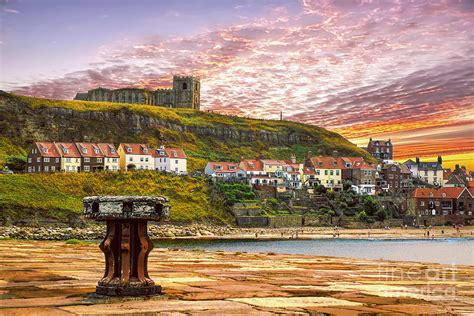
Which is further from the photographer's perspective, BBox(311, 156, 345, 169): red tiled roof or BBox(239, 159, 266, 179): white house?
BBox(311, 156, 345, 169): red tiled roof

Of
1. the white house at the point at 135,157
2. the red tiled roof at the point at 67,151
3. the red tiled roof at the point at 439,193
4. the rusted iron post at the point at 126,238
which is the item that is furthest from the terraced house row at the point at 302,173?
the rusted iron post at the point at 126,238

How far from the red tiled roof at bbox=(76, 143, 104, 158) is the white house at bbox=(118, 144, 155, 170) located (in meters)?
4.74

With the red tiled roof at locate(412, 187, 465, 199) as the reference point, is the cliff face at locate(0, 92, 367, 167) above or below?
above

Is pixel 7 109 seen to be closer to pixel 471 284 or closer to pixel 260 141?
pixel 260 141

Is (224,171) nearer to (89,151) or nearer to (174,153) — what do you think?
(174,153)

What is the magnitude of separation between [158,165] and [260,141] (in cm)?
7045

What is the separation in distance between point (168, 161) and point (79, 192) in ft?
97.8

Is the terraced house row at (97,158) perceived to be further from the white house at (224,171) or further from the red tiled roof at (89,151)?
the white house at (224,171)

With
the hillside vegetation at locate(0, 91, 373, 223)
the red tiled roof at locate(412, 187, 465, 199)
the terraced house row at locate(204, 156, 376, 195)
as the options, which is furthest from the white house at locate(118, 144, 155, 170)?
the red tiled roof at locate(412, 187, 465, 199)

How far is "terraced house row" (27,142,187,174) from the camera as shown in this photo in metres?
106

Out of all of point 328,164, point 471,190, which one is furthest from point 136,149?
point 471,190

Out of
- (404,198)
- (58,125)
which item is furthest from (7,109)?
(404,198)

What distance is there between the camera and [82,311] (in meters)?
8.16

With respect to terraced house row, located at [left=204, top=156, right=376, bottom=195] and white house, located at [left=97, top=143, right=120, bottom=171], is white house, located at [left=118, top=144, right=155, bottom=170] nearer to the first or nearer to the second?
white house, located at [left=97, top=143, right=120, bottom=171]
